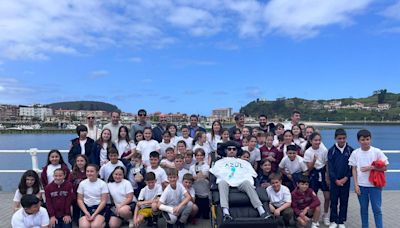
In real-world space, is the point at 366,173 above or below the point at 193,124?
below

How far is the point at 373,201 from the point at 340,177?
62 cm

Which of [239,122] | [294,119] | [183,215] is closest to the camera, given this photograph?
[183,215]

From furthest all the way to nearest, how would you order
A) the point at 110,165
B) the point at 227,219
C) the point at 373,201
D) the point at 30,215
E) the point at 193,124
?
the point at 193,124 → the point at 110,165 → the point at 373,201 → the point at 227,219 → the point at 30,215

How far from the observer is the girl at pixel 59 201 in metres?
5.14

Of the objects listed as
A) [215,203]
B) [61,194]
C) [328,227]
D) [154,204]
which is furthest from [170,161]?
[328,227]

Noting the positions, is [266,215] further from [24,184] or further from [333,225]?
[24,184]

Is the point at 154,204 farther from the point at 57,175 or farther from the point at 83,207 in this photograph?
the point at 57,175

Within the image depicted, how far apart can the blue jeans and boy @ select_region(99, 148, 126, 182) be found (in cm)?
380

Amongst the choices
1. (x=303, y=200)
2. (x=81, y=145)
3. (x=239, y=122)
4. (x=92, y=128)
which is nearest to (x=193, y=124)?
(x=239, y=122)

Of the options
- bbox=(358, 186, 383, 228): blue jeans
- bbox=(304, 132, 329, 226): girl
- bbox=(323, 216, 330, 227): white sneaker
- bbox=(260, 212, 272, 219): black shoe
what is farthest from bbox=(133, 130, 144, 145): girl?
bbox=(358, 186, 383, 228): blue jeans

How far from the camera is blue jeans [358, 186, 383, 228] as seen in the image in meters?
4.98

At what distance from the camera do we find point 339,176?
18.0 ft

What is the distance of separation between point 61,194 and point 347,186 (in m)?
4.38

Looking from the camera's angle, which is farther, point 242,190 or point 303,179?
point 303,179
